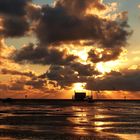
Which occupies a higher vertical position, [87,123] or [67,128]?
[87,123]

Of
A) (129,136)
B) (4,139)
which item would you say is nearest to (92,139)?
(129,136)

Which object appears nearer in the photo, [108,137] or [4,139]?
[4,139]

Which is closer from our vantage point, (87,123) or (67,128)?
(67,128)

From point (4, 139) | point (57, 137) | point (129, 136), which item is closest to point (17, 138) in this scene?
point (4, 139)

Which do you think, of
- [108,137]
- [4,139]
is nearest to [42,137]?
[4,139]

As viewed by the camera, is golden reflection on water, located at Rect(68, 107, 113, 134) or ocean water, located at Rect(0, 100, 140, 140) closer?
ocean water, located at Rect(0, 100, 140, 140)

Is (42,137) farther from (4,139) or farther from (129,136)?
(129,136)

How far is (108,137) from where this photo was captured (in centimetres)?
4928

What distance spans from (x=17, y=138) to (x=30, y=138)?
1667 mm

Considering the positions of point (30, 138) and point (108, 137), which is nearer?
point (30, 138)

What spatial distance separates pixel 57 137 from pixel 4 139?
6.64m

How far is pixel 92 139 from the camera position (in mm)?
47031

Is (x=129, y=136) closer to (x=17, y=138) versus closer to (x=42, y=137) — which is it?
(x=42, y=137)

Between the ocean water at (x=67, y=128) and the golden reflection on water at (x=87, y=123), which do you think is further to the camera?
the golden reflection on water at (x=87, y=123)
